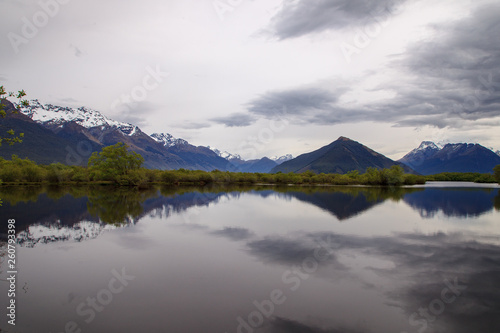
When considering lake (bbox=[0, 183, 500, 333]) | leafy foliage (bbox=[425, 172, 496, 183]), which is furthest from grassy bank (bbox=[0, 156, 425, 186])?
lake (bbox=[0, 183, 500, 333])

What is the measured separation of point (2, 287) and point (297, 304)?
524 inches

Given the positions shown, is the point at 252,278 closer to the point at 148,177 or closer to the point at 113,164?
the point at 113,164

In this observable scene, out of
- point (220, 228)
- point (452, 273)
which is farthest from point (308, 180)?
point (452, 273)

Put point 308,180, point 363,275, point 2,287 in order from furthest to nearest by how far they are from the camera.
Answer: point 308,180 < point 363,275 < point 2,287

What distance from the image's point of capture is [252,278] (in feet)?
49.1

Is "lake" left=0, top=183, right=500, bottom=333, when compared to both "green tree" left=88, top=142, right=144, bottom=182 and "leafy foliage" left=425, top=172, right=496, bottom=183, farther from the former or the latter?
"leafy foliage" left=425, top=172, right=496, bottom=183

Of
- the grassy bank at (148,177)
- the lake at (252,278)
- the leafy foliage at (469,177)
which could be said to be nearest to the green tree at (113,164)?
the grassy bank at (148,177)

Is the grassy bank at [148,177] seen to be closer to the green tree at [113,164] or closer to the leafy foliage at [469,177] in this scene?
the green tree at [113,164]

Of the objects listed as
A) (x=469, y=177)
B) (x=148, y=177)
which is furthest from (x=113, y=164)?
(x=469, y=177)

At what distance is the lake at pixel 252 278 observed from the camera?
10.8m

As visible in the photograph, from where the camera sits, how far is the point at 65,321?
10641 millimetres

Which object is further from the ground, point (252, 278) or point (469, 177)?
point (469, 177)

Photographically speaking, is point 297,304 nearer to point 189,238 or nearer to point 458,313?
point 458,313

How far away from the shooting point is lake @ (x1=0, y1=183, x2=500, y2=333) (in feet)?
35.4
